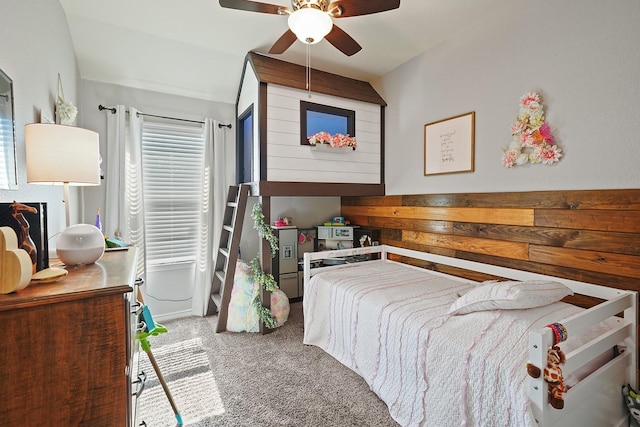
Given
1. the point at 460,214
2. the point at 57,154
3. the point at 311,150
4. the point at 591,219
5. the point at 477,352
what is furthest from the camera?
the point at 311,150

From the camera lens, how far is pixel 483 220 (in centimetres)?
244

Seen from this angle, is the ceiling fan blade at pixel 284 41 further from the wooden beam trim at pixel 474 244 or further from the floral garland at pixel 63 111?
the wooden beam trim at pixel 474 244

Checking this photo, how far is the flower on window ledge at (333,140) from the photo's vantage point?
292cm

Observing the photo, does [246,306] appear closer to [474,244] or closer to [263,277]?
[263,277]

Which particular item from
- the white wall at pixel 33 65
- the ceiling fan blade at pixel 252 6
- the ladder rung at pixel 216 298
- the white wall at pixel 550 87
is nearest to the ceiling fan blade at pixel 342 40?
the ceiling fan blade at pixel 252 6

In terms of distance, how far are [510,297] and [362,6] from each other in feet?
6.15

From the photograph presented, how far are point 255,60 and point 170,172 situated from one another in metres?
1.46

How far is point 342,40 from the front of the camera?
82.7 inches

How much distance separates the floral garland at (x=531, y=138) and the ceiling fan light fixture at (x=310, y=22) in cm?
150

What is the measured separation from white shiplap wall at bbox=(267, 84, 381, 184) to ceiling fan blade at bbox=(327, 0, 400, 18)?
3.65 ft

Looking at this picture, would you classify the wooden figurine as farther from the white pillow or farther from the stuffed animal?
the white pillow

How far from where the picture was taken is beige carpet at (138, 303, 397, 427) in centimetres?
178

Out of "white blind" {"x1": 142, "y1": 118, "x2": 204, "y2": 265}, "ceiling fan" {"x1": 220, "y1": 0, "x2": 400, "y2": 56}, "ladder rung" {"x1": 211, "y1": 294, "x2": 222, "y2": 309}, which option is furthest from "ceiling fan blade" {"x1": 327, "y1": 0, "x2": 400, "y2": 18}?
"ladder rung" {"x1": 211, "y1": 294, "x2": 222, "y2": 309}

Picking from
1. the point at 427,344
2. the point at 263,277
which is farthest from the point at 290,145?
the point at 427,344
